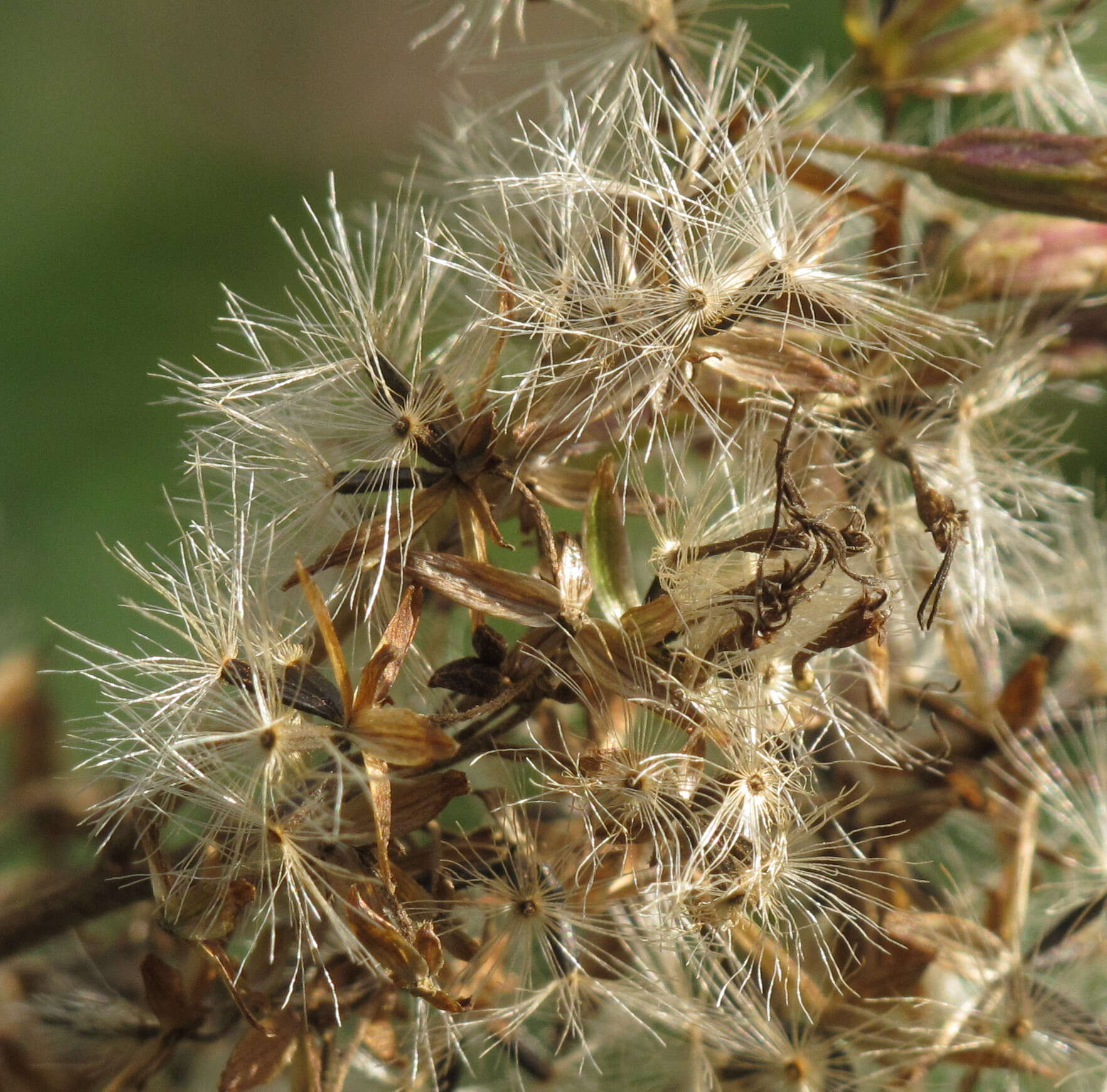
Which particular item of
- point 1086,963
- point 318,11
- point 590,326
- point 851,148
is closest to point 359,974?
point 590,326

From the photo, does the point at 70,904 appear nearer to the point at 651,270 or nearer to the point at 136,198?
the point at 651,270

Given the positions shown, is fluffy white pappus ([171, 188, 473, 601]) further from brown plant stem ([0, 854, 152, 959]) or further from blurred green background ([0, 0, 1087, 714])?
blurred green background ([0, 0, 1087, 714])

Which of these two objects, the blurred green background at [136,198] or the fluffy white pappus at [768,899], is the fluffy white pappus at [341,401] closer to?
the fluffy white pappus at [768,899]

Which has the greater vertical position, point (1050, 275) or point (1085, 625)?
point (1050, 275)

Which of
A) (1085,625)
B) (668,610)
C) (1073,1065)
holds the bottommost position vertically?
(1073,1065)

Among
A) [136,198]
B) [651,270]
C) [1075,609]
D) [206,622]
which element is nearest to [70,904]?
[206,622]

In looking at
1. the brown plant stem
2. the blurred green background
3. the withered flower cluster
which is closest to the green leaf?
the withered flower cluster

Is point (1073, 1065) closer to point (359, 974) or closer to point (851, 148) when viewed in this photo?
point (359, 974)
